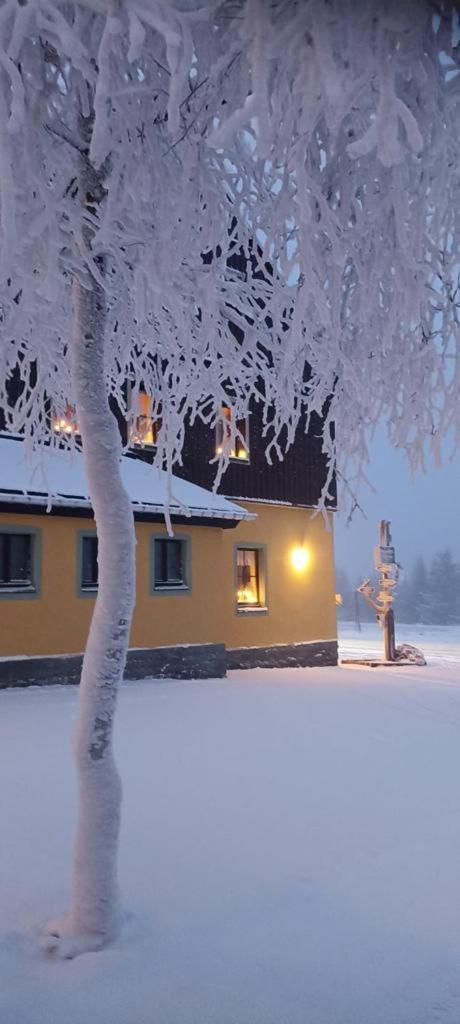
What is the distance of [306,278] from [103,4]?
3.93 ft

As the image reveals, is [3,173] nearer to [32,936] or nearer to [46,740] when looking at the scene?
[32,936]

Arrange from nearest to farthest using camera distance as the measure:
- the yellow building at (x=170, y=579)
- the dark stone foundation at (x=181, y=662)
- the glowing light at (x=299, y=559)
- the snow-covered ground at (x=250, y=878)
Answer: the snow-covered ground at (x=250, y=878) → the dark stone foundation at (x=181, y=662) → the yellow building at (x=170, y=579) → the glowing light at (x=299, y=559)

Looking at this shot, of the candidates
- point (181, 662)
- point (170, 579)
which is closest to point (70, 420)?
point (170, 579)

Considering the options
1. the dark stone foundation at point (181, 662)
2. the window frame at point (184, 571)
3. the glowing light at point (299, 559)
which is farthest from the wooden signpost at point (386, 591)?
the window frame at point (184, 571)

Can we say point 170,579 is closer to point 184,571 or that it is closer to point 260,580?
point 184,571

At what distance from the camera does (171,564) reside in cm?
1230

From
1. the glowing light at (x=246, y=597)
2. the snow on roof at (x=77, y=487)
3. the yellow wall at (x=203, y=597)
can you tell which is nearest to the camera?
the snow on roof at (x=77, y=487)

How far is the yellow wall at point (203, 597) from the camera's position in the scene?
10352mm

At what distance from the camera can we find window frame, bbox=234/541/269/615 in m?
14.1

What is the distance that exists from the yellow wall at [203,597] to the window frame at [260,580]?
0.23 ft

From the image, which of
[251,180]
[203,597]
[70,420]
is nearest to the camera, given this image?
[251,180]

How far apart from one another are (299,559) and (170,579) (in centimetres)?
439

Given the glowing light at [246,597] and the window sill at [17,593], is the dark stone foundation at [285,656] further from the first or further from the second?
the window sill at [17,593]

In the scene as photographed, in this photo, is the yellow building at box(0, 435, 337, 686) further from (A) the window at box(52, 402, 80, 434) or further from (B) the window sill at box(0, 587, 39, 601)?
(A) the window at box(52, 402, 80, 434)
